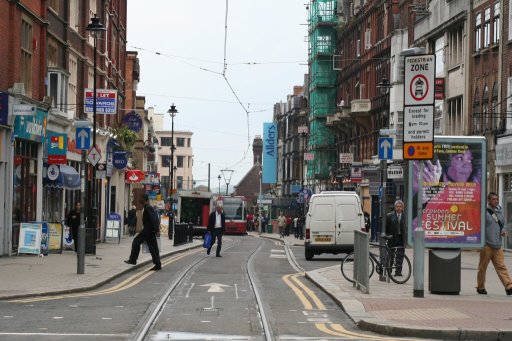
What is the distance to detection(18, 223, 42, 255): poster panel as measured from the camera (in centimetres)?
3016

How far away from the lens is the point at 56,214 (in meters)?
38.5

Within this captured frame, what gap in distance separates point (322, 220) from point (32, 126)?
998cm

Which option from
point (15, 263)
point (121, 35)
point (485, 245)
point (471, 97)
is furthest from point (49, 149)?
point (121, 35)

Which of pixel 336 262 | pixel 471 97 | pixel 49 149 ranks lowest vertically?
pixel 336 262

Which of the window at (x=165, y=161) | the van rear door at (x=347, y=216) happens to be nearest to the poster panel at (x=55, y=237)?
the van rear door at (x=347, y=216)

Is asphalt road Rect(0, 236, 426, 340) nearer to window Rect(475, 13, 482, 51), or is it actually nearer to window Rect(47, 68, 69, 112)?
window Rect(47, 68, 69, 112)

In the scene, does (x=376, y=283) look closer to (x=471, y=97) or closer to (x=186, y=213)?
(x=471, y=97)

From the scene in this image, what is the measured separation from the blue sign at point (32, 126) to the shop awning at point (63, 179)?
6.39 ft

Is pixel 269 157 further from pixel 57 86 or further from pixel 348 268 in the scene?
pixel 348 268

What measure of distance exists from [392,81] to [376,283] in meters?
43.0

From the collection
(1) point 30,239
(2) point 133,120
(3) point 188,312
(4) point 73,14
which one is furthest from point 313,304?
(2) point 133,120

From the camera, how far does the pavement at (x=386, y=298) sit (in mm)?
13656

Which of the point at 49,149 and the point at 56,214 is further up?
the point at 49,149

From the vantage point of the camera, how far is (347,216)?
3353 centimetres
